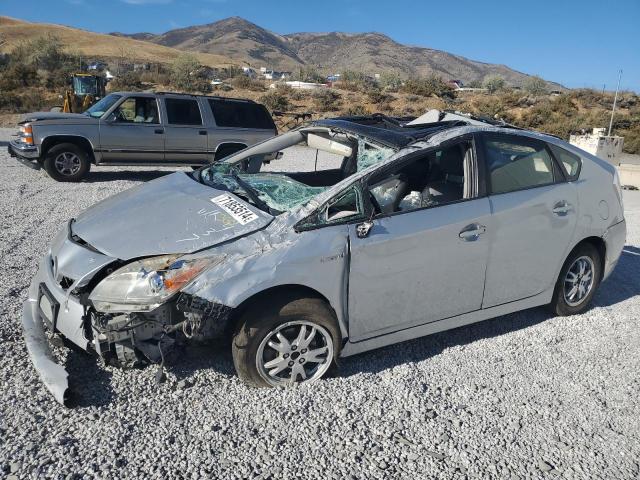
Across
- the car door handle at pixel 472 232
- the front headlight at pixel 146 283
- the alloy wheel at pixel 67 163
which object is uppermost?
the car door handle at pixel 472 232

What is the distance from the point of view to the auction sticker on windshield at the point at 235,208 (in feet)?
11.1

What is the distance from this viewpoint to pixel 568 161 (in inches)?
179

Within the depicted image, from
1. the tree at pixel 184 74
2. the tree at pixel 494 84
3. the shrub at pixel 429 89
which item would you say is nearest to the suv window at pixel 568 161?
the tree at pixel 184 74

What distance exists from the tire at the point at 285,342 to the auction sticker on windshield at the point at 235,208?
21.3 inches

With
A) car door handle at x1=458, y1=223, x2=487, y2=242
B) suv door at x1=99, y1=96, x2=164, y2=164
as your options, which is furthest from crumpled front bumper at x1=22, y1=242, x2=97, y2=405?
suv door at x1=99, y1=96, x2=164, y2=164

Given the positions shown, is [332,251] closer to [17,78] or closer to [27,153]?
[27,153]

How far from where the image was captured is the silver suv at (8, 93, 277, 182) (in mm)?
10141

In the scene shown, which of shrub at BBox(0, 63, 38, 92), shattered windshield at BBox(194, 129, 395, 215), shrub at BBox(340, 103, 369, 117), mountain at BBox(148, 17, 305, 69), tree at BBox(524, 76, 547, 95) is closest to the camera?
shattered windshield at BBox(194, 129, 395, 215)

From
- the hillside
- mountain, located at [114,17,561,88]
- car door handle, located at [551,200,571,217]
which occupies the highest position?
mountain, located at [114,17,561,88]

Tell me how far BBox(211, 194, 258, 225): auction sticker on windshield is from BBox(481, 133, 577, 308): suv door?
1732 mm

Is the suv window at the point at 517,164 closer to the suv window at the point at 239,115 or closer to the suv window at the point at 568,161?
the suv window at the point at 568,161

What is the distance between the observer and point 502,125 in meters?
4.52

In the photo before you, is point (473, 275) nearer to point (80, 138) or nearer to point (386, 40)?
point (80, 138)

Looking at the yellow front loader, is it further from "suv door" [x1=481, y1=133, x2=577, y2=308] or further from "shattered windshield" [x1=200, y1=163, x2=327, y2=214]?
"suv door" [x1=481, y1=133, x2=577, y2=308]
